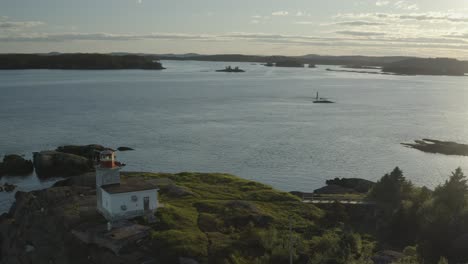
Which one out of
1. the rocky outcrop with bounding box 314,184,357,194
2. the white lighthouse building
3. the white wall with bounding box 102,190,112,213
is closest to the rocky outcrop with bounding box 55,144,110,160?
the rocky outcrop with bounding box 314,184,357,194

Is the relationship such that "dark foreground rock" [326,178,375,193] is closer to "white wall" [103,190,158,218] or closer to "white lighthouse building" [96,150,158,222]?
"white wall" [103,190,158,218]

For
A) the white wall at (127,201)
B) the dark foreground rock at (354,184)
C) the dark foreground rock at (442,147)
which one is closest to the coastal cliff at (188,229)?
the white wall at (127,201)

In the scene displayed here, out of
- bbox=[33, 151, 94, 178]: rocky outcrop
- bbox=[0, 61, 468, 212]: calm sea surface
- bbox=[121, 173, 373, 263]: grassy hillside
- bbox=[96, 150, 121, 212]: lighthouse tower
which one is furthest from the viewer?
bbox=[0, 61, 468, 212]: calm sea surface

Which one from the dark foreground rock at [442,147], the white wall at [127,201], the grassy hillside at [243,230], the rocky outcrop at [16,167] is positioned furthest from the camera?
the dark foreground rock at [442,147]

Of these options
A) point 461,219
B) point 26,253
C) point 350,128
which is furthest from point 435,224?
point 350,128

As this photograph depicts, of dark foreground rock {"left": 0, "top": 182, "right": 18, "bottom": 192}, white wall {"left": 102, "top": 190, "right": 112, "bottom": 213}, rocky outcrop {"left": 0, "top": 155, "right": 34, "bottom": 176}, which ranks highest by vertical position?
white wall {"left": 102, "top": 190, "right": 112, "bottom": 213}

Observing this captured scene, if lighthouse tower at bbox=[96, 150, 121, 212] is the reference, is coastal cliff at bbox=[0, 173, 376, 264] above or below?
below

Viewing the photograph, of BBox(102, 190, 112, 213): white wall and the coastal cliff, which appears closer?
the coastal cliff

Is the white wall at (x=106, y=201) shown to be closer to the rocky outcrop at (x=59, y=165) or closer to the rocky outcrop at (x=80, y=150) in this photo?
the rocky outcrop at (x=59, y=165)
